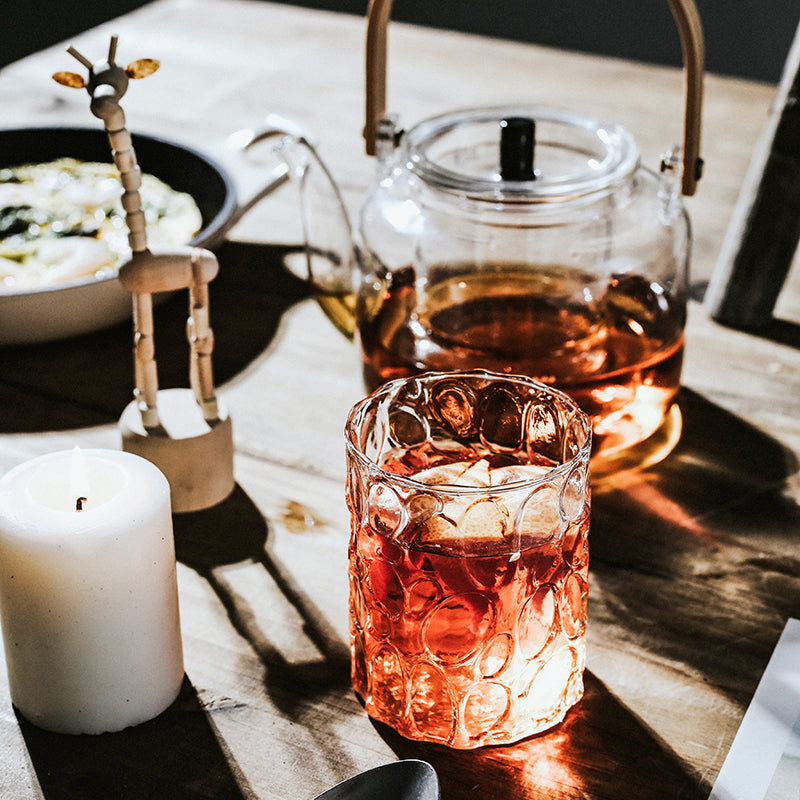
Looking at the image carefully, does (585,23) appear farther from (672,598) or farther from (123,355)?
(672,598)

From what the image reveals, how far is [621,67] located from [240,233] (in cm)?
66

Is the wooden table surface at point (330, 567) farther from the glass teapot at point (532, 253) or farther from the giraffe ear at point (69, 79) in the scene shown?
the giraffe ear at point (69, 79)

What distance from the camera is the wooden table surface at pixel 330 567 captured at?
0.46 meters

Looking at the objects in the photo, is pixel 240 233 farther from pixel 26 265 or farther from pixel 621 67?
pixel 621 67

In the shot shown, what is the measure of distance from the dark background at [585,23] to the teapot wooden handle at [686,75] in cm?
198

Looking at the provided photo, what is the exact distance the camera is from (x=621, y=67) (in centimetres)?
137

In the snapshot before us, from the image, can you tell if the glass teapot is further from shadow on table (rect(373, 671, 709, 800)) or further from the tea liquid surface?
shadow on table (rect(373, 671, 709, 800))

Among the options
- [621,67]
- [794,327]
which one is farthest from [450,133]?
[621,67]

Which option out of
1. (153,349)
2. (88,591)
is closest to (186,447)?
(153,349)

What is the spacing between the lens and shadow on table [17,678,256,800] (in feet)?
1.47

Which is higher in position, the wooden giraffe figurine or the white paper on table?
the wooden giraffe figurine

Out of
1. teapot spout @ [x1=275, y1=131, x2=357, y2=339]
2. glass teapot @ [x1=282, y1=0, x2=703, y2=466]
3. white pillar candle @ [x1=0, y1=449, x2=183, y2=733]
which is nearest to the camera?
white pillar candle @ [x1=0, y1=449, x2=183, y2=733]

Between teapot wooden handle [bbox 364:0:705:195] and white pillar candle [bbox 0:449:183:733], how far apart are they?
0.35 metres

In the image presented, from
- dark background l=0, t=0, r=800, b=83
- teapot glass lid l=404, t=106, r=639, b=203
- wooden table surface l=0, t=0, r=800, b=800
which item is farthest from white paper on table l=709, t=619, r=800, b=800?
dark background l=0, t=0, r=800, b=83
